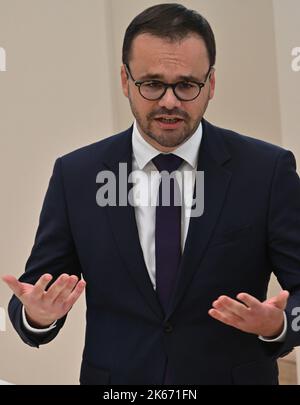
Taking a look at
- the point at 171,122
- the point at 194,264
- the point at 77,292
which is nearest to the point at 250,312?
the point at 194,264

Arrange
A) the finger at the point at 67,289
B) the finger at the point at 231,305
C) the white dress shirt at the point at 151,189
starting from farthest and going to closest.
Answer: the white dress shirt at the point at 151,189 < the finger at the point at 67,289 < the finger at the point at 231,305

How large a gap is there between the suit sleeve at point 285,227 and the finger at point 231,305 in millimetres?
217

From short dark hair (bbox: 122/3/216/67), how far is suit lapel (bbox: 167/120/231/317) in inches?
8.7

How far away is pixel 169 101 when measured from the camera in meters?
1.56

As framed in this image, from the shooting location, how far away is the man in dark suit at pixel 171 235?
1.59 metres

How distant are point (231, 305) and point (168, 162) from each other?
454 mm

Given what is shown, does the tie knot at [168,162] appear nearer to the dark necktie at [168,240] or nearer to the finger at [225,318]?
the dark necktie at [168,240]

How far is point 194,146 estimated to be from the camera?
171 centimetres

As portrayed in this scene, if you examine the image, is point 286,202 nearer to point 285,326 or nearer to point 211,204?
point 211,204

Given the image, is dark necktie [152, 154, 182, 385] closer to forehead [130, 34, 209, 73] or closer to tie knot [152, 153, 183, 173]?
tie knot [152, 153, 183, 173]

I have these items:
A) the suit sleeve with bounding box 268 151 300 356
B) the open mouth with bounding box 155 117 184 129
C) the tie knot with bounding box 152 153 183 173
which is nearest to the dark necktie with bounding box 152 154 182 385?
the tie knot with bounding box 152 153 183 173

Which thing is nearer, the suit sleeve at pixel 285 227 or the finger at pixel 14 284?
the finger at pixel 14 284

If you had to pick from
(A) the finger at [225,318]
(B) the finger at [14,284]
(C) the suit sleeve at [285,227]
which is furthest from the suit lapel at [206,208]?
(B) the finger at [14,284]

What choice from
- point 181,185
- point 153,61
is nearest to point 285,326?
point 181,185
